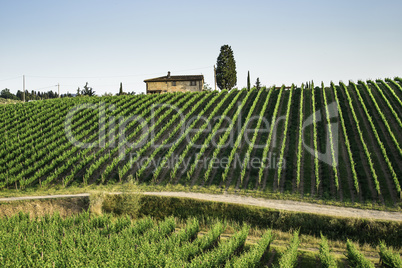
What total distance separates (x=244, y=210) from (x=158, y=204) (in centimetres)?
531

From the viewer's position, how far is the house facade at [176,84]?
62281 millimetres

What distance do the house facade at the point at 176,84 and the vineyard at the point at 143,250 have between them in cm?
4822

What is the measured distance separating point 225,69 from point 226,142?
38.8m

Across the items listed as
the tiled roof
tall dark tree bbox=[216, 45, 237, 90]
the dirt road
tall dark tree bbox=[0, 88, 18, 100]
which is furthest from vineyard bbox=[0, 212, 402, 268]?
tall dark tree bbox=[0, 88, 18, 100]

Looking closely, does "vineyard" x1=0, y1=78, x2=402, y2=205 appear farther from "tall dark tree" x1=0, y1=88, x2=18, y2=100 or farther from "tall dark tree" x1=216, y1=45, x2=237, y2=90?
"tall dark tree" x1=0, y1=88, x2=18, y2=100

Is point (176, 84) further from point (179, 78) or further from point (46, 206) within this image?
point (46, 206)

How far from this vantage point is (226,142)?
96.4 ft

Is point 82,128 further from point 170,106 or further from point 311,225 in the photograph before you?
point 311,225

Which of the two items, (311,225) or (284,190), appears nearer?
(311,225)

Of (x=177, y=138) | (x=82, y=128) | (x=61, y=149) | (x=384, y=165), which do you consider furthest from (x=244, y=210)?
(x=82, y=128)

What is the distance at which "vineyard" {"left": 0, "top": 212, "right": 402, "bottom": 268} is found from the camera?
34.3ft

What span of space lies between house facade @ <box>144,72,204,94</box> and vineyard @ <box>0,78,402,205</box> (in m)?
20.3

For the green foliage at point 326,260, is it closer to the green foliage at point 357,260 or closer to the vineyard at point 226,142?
the green foliage at point 357,260

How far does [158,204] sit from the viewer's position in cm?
1970
